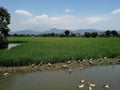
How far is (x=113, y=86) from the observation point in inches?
A: 380

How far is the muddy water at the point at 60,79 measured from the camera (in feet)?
32.4

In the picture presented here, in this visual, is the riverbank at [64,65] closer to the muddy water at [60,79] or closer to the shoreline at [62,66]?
the shoreline at [62,66]

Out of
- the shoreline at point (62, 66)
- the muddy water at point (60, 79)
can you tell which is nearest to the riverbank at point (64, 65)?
the shoreline at point (62, 66)

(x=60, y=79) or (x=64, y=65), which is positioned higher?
(x=64, y=65)

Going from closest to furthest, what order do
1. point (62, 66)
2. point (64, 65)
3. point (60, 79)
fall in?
point (60, 79) → point (64, 65) → point (62, 66)

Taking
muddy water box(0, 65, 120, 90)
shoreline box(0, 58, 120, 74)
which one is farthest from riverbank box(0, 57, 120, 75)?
muddy water box(0, 65, 120, 90)

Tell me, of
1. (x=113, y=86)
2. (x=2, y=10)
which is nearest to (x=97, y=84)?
(x=113, y=86)

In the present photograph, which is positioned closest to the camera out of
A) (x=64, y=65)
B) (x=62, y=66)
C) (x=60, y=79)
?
(x=60, y=79)

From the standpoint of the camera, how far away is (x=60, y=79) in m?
11.2

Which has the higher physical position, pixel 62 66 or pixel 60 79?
pixel 62 66

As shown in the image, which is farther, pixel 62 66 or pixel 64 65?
pixel 62 66

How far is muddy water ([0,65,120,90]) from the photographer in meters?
9.87

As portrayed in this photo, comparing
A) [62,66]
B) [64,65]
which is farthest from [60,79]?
[62,66]

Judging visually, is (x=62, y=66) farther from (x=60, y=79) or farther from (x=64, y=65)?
(x=60, y=79)
